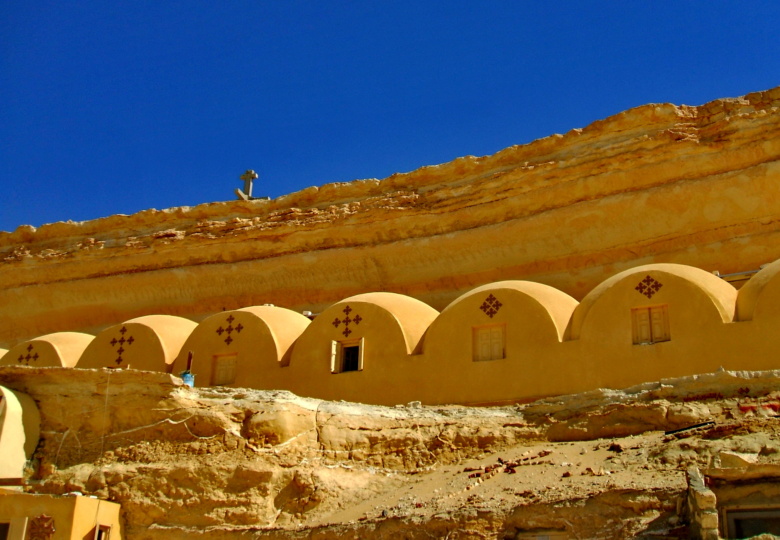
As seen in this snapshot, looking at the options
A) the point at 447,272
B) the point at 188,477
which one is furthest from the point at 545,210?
the point at 188,477

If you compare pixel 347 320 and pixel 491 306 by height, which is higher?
pixel 491 306

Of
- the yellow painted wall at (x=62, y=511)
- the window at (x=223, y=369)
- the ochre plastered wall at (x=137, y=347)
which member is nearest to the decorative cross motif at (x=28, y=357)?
the ochre plastered wall at (x=137, y=347)

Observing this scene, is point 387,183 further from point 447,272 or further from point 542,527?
point 542,527

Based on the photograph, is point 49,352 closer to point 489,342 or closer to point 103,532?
point 103,532

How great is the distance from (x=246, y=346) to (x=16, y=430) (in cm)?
582

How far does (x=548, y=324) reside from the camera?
15.2 metres

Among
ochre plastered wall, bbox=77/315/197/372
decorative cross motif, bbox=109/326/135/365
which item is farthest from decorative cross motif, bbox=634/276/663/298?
decorative cross motif, bbox=109/326/135/365

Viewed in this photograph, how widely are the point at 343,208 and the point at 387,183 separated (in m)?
1.17

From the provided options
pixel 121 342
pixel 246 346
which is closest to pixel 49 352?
pixel 121 342

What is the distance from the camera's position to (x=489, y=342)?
1573 centimetres

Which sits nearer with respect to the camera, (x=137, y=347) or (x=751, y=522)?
(x=751, y=522)

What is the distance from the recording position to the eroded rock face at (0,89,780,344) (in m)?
18.1

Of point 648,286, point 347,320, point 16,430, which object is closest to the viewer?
point 16,430

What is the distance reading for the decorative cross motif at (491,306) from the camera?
52.0 ft
